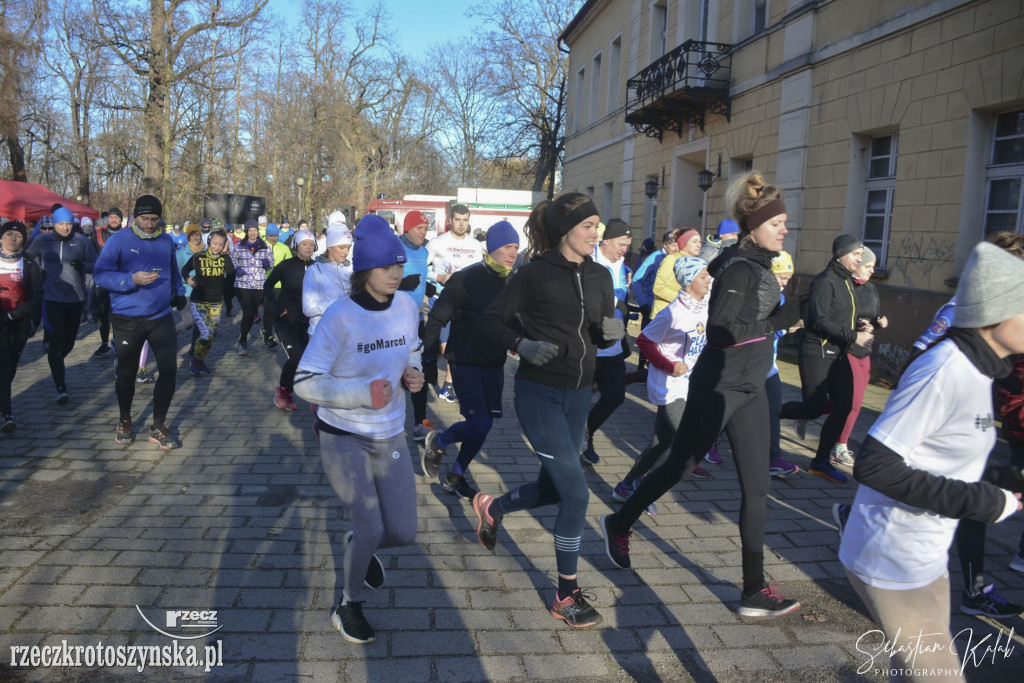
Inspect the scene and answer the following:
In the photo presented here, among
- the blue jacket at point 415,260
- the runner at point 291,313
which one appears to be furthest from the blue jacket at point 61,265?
the blue jacket at point 415,260

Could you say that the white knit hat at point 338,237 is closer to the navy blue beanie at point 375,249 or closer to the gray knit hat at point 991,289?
the navy blue beanie at point 375,249

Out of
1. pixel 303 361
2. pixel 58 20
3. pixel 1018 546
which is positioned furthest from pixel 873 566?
pixel 58 20

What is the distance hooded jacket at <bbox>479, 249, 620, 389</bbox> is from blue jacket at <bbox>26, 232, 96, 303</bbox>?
6.21 metres

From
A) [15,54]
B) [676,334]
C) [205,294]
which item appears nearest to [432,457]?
[676,334]

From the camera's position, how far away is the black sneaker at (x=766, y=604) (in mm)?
3604

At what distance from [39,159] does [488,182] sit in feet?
86.9

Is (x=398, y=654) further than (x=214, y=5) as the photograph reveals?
No

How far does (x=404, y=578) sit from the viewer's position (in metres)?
3.97

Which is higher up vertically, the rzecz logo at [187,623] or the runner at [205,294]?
the runner at [205,294]

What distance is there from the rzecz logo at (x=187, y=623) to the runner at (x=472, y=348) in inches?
81.7

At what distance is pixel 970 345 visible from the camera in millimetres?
2107

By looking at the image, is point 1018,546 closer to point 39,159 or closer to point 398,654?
point 398,654

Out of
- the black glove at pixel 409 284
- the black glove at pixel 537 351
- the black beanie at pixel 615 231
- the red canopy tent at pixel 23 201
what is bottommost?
the black glove at pixel 537 351

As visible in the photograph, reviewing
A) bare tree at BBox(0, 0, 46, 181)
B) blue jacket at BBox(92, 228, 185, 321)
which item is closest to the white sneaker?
blue jacket at BBox(92, 228, 185, 321)
